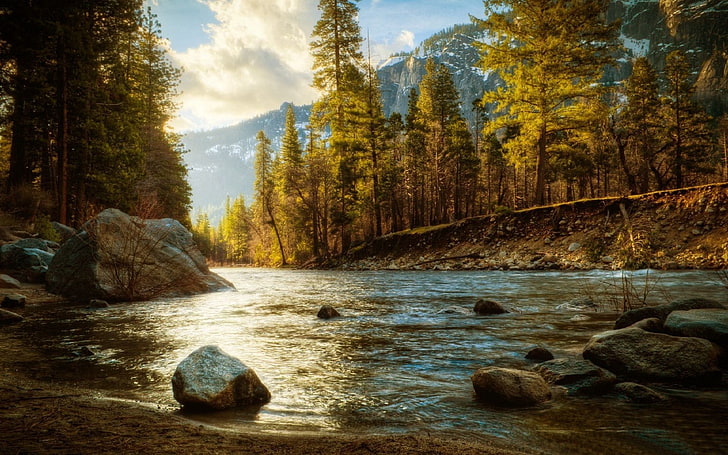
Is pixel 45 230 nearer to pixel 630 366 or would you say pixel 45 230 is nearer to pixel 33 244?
pixel 33 244

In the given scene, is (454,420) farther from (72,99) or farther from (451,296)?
(72,99)

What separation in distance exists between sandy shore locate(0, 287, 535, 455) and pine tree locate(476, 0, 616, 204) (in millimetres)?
20203

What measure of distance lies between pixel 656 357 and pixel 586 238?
15.5 m

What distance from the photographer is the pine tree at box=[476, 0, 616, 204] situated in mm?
19141

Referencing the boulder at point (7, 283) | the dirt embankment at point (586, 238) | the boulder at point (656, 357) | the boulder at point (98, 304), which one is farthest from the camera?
the dirt embankment at point (586, 238)

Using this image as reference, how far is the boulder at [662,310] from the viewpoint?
563 cm

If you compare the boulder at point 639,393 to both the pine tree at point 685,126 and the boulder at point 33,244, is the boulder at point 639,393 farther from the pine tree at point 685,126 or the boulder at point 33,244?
the pine tree at point 685,126

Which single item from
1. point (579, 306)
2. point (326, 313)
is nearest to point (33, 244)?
point (326, 313)

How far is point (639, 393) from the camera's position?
11.3 ft

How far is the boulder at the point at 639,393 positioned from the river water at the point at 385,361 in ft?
0.38

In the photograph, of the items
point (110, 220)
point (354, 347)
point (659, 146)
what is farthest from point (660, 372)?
point (659, 146)

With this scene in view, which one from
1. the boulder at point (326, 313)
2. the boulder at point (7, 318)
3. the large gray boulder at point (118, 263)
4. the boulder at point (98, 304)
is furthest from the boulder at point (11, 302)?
the boulder at point (326, 313)

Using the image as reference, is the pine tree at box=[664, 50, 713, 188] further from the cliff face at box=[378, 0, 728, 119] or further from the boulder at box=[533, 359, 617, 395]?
the cliff face at box=[378, 0, 728, 119]

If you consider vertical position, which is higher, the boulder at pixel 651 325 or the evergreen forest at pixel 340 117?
the evergreen forest at pixel 340 117
